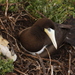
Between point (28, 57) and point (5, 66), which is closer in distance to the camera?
point (5, 66)

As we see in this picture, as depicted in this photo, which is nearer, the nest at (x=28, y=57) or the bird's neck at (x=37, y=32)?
the nest at (x=28, y=57)

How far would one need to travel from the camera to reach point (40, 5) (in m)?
4.28

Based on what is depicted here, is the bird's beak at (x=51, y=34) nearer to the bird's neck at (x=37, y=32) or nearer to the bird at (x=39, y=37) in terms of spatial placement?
the bird at (x=39, y=37)

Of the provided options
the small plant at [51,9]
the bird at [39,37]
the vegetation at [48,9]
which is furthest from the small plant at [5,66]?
the small plant at [51,9]

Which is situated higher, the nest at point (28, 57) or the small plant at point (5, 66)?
the small plant at point (5, 66)

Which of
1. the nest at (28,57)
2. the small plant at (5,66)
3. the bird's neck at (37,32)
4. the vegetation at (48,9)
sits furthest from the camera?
the vegetation at (48,9)

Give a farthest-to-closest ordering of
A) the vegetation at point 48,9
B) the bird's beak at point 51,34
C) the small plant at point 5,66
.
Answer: the vegetation at point 48,9 < the bird's beak at point 51,34 < the small plant at point 5,66

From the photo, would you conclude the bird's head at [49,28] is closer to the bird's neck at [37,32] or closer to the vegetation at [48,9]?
the bird's neck at [37,32]

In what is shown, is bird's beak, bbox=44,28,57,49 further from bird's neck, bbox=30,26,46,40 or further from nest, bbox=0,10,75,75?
nest, bbox=0,10,75,75

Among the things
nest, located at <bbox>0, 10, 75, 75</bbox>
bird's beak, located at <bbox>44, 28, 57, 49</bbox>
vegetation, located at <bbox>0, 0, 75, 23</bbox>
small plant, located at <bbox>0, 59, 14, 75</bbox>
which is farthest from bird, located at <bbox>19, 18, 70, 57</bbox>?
small plant, located at <bbox>0, 59, 14, 75</bbox>

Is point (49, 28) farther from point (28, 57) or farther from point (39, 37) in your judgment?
point (28, 57)

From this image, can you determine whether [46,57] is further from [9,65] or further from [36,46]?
[9,65]

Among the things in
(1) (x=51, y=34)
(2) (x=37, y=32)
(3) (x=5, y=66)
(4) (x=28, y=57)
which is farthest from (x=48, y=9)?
(3) (x=5, y=66)

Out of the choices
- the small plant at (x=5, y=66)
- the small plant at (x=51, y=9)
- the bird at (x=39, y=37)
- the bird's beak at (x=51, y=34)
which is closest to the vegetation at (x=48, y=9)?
the small plant at (x=51, y=9)
